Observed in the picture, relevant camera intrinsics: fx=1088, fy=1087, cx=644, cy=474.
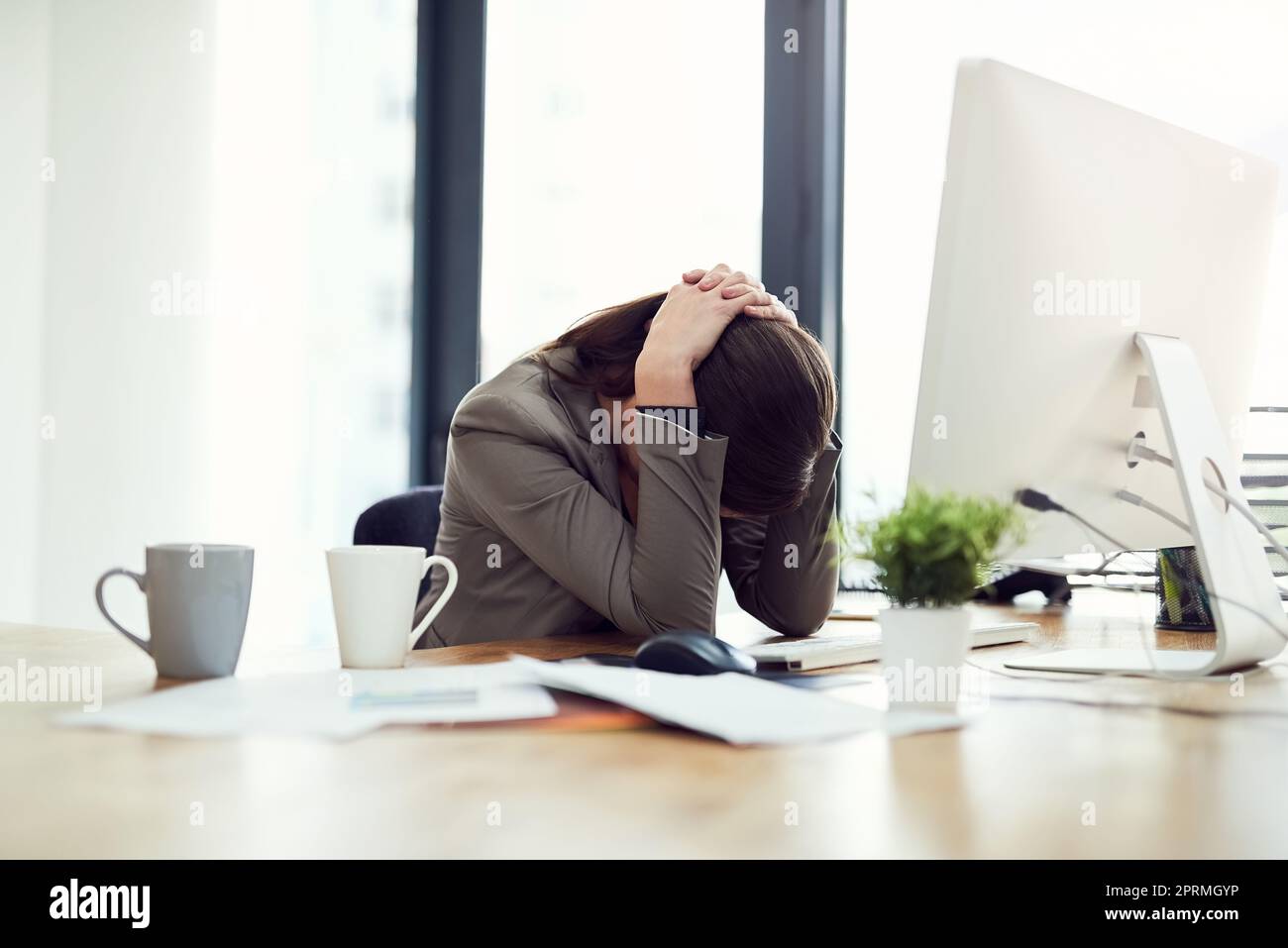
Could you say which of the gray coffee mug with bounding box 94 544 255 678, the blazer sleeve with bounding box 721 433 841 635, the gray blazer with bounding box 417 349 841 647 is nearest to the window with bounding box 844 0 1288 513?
the blazer sleeve with bounding box 721 433 841 635

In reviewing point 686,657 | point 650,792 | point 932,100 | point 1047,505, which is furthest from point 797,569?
point 932,100

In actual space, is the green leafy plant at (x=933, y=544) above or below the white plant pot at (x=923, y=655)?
above

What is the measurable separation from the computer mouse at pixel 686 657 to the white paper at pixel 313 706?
9 centimetres

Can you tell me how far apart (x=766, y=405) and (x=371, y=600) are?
500 mm

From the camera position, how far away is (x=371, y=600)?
2.86 ft

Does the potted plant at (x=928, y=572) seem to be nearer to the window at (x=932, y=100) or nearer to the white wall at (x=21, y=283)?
the window at (x=932, y=100)

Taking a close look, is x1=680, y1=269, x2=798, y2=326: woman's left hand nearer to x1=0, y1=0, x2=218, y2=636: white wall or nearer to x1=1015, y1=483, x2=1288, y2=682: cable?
x1=1015, y1=483, x2=1288, y2=682: cable

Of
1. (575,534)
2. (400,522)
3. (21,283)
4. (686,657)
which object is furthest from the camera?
(21,283)

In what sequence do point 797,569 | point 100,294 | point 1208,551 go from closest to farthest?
1. point 1208,551
2. point 797,569
3. point 100,294

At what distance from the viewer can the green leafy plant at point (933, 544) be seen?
68 cm

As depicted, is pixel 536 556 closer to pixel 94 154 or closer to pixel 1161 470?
pixel 1161 470

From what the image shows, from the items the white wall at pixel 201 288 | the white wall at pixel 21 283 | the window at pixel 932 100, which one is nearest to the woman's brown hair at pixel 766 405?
the window at pixel 932 100

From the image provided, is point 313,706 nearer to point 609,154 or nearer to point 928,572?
point 928,572

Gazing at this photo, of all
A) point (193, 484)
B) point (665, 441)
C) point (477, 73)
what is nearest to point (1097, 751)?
point (665, 441)
